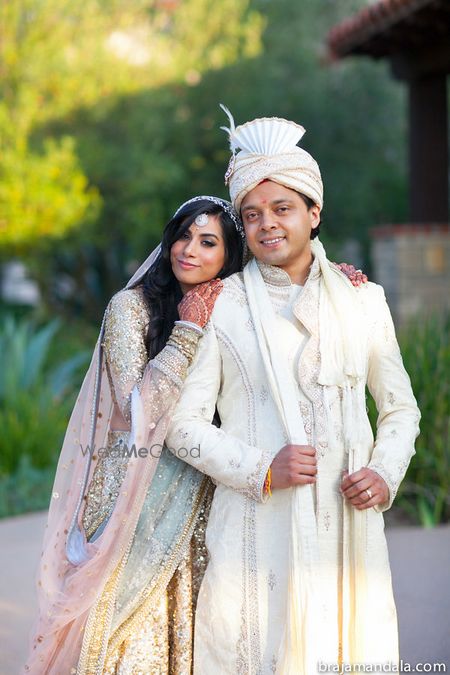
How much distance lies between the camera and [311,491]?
8.56 feet

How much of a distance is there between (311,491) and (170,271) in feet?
3.05

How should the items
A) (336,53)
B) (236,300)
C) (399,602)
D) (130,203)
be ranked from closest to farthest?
(236,300), (399,602), (336,53), (130,203)

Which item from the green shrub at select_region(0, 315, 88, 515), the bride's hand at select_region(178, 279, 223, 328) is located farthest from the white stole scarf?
the green shrub at select_region(0, 315, 88, 515)

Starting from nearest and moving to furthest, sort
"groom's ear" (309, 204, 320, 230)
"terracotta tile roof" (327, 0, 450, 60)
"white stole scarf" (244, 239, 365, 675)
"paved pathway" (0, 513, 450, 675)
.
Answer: "white stole scarf" (244, 239, 365, 675) → "groom's ear" (309, 204, 320, 230) → "paved pathway" (0, 513, 450, 675) → "terracotta tile roof" (327, 0, 450, 60)

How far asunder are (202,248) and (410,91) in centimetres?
802

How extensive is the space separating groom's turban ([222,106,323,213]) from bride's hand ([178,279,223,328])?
0.85ft

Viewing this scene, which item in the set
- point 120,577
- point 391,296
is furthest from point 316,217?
point 391,296

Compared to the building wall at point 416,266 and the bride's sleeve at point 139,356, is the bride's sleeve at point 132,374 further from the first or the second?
the building wall at point 416,266

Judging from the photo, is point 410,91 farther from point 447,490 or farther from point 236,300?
point 236,300

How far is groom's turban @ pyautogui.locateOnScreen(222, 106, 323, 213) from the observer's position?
8.88 feet

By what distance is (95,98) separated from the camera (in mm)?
11633

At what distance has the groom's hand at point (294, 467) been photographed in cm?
255

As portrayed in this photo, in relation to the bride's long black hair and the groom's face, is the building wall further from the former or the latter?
the groom's face

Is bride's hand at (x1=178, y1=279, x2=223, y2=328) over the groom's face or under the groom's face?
under
